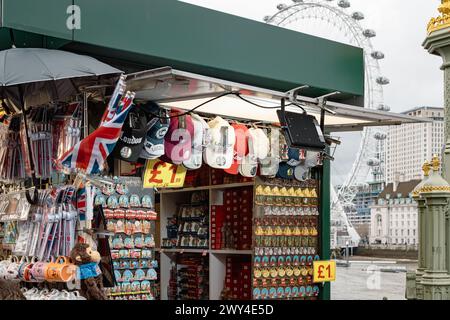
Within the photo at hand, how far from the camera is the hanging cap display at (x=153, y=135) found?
19.0 feet

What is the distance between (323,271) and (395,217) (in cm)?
7942

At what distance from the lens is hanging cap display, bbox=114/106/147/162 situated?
5.63m

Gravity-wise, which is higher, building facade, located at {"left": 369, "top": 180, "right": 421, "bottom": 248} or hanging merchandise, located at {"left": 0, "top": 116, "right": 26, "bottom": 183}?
hanging merchandise, located at {"left": 0, "top": 116, "right": 26, "bottom": 183}

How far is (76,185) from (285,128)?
1730mm

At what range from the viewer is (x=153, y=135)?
5805 millimetres

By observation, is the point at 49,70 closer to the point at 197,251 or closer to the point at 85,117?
the point at 85,117

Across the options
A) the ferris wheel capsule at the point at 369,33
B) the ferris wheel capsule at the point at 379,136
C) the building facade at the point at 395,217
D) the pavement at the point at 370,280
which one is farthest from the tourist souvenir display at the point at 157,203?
the building facade at the point at 395,217

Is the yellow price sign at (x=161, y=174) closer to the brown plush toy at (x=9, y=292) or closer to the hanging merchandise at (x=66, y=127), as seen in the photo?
the hanging merchandise at (x=66, y=127)

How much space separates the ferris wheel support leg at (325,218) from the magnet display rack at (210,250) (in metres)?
0.80

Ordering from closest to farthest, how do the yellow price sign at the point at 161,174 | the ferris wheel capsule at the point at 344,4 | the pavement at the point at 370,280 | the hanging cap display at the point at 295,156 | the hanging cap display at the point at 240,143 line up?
the yellow price sign at the point at 161,174 < the hanging cap display at the point at 240,143 < the hanging cap display at the point at 295,156 < the pavement at the point at 370,280 < the ferris wheel capsule at the point at 344,4

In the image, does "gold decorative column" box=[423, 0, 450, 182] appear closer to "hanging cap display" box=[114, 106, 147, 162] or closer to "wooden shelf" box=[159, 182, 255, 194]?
"wooden shelf" box=[159, 182, 255, 194]

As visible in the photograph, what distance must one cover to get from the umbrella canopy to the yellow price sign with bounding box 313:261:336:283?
3.43 metres

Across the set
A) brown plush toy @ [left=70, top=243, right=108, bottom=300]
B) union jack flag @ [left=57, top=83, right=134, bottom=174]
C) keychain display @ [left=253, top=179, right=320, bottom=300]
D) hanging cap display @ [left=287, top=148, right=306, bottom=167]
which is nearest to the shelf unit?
keychain display @ [left=253, top=179, right=320, bottom=300]

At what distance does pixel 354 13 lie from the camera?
37.4 m
